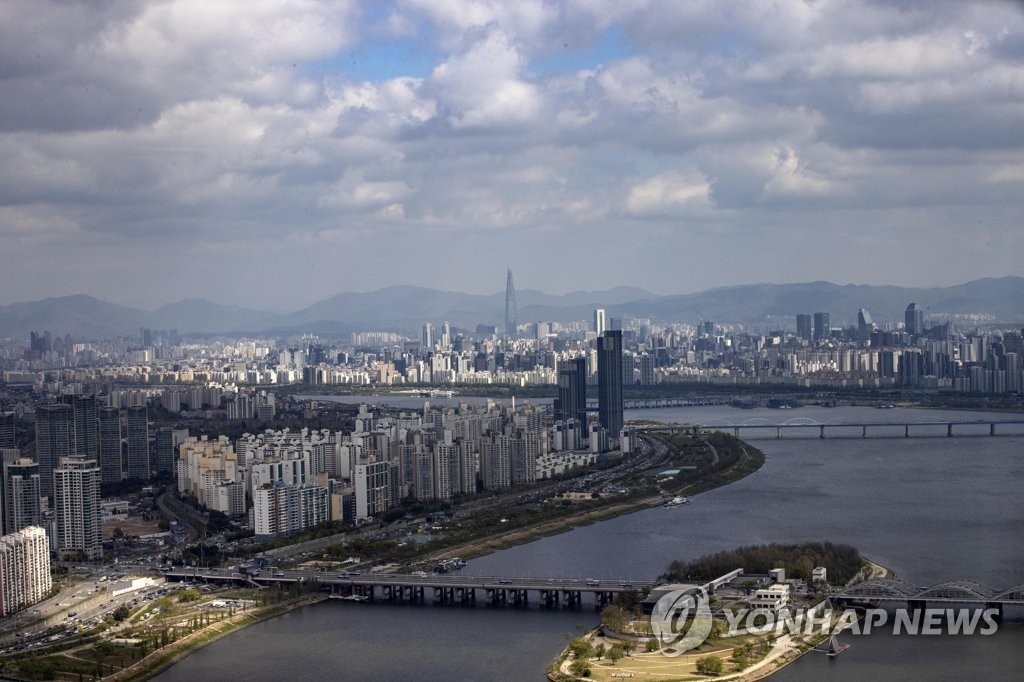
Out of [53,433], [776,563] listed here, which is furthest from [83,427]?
[776,563]

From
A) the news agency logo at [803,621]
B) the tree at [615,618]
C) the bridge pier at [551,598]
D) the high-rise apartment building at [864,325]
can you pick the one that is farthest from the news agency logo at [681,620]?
the high-rise apartment building at [864,325]

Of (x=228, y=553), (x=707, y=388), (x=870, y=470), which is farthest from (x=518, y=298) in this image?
(x=228, y=553)

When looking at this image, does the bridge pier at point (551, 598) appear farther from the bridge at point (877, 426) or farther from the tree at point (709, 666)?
the bridge at point (877, 426)

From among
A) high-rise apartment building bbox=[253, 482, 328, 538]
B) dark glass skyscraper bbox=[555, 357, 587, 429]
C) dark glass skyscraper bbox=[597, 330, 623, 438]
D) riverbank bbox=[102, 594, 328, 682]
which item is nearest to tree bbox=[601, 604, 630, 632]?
riverbank bbox=[102, 594, 328, 682]

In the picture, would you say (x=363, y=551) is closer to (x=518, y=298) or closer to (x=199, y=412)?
(x=199, y=412)

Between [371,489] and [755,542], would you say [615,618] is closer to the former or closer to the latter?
[755,542]

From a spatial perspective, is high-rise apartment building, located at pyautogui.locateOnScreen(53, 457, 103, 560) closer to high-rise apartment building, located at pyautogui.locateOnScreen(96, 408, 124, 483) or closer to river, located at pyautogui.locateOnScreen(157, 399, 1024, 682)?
river, located at pyautogui.locateOnScreen(157, 399, 1024, 682)
